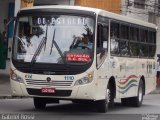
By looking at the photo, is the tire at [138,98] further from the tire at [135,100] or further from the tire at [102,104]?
the tire at [102,104]

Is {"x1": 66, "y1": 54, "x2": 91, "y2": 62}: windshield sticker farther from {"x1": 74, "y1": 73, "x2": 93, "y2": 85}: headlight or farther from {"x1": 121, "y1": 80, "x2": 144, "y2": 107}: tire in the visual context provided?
{"x1": 121, "y1": 80, "x2": 144, "y2": 107}: tire

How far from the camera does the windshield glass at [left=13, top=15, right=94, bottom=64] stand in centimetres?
1645

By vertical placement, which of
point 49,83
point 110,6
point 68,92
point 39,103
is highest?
point 110,6

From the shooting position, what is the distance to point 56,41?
16.6m

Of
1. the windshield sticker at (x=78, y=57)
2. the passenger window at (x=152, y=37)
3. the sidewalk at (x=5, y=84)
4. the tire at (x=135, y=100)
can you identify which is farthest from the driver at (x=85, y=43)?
the passenger window at (x=152, y=37)

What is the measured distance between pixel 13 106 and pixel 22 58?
99.1 inches

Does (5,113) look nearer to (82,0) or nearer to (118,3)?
(82,0)

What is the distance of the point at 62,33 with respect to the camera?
54.7ft

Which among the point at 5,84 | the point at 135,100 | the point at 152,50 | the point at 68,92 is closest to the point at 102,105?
the point at 68,92

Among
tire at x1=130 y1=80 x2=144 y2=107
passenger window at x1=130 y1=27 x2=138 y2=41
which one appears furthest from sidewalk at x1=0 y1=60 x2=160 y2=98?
passenger window at x1=130 y1=27 x2=138 y2=41

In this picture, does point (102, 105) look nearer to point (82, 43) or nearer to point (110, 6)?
point (82, 43)

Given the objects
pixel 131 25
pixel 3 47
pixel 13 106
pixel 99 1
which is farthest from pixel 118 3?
pixel 13 106

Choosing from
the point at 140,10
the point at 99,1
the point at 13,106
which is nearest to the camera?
the point at 13,106

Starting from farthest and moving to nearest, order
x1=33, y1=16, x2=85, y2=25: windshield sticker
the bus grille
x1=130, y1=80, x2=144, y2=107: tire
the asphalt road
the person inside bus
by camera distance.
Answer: x1=130, y1=80, x2=144, y2=107: tire
x1=33, y1=16, x2=85, y2=25: windshield sticker
the person inside bus
the bus grille
the asphalt road
